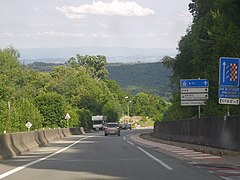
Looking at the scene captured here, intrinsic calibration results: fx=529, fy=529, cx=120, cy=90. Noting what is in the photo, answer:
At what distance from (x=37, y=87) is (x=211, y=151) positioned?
370 ft

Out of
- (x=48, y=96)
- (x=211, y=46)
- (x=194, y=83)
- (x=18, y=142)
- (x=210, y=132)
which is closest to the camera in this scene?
(x=18, y=142)

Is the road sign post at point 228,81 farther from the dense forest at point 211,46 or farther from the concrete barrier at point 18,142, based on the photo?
the dense forest at point 211,46

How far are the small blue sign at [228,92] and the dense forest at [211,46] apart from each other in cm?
1321

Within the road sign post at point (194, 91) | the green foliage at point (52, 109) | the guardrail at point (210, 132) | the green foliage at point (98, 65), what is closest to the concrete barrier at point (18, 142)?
Answer: the guardrail at point (210, 132)

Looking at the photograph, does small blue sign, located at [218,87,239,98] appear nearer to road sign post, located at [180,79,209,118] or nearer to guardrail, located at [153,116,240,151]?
guardrail, located at [153,116,240,151]

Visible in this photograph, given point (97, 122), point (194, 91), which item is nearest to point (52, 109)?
point (97, 122)

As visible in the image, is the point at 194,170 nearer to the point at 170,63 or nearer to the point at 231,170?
the point at 231,170

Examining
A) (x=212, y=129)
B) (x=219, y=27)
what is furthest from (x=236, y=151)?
(x=219, y=27)

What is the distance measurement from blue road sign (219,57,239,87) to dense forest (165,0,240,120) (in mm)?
12939

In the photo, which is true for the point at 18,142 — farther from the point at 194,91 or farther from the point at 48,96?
the point at 48,96

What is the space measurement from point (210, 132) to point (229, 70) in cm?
403

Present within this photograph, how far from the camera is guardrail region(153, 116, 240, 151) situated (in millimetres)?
21703

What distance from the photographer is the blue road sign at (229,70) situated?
77.0ft

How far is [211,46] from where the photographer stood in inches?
1816
